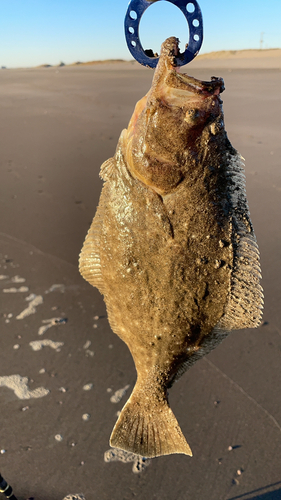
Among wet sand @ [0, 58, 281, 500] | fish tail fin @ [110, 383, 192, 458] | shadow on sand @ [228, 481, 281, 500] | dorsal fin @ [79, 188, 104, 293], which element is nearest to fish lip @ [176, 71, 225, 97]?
dorsal fin @ [79, 188, 104, 293]

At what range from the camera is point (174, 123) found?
1.48 m

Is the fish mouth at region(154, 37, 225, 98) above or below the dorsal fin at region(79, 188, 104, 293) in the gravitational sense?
above

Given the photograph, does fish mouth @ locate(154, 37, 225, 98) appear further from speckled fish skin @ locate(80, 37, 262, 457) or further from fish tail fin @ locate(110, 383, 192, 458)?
fish tail fin @ locate(110, 383, 192, 458)

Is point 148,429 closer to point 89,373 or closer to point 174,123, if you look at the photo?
point 174,123

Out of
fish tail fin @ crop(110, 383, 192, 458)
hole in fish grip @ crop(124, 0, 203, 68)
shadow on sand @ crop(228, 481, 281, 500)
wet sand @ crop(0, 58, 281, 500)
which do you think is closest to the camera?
hole in fish grip @ crop(124, 0, 203, 68)

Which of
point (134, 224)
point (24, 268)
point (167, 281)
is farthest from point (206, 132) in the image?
point (24, 268)

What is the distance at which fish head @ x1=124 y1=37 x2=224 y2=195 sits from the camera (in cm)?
148

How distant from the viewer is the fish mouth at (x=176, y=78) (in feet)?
4.66

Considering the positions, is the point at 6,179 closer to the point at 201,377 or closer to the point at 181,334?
the point at 201,377

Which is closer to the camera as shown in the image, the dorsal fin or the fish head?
the fish head

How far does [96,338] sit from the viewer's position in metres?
4.65

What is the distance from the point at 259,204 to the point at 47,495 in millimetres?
5120

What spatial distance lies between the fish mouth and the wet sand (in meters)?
3.33

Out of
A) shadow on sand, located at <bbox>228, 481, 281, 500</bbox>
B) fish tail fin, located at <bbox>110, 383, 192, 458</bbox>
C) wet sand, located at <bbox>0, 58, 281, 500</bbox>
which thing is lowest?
shadow on sand, located at <bbox>228, 481, 281, 500</bbox>
